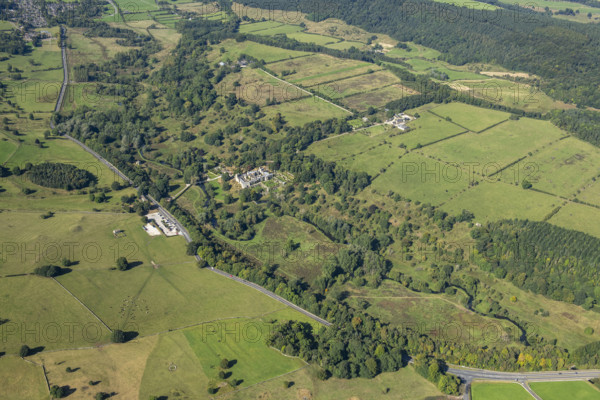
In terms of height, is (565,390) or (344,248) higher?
(344,248)

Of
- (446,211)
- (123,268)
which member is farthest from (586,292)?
(123,268)

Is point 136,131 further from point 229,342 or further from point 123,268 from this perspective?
point 229,342

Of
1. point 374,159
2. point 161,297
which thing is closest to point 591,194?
point 374,159

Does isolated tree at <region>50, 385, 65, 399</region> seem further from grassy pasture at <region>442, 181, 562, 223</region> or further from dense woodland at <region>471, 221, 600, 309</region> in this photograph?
grassy pasture at <region>442, 181, 562, 223</region>

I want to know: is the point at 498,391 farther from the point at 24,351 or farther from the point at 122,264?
the point at 24,351

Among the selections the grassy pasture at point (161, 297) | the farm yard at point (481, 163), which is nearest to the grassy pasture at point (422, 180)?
the farm yard at point (481, 163)
